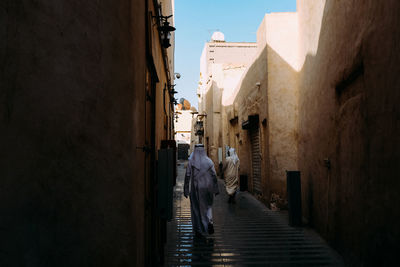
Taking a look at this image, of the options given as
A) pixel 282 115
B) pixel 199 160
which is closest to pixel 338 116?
pixel 199 160

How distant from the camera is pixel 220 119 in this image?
21.2m

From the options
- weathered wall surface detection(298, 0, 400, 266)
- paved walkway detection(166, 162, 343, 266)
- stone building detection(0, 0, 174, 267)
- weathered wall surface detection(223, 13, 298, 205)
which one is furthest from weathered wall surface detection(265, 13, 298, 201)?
stone building detection(0, 0, 174, 267)

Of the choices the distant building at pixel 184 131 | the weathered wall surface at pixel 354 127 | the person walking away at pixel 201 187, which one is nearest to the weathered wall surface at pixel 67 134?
the weathered wall surface at pixel 354 127

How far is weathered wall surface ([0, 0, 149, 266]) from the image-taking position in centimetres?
213

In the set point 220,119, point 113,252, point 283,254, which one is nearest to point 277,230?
point 283,254

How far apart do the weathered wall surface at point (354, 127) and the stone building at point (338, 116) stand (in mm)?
10

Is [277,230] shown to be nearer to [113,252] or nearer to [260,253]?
[260,253]

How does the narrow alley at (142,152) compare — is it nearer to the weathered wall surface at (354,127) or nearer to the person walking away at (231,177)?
the weathered wall surface at (354,127)

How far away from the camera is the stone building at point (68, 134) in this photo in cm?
213

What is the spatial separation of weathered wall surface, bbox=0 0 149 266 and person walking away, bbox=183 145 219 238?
3465mm

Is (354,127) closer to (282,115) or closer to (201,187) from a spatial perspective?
(201,187)

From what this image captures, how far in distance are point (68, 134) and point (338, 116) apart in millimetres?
4098

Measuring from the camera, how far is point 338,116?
198 inches

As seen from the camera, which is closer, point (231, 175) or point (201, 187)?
point (201, 187)
